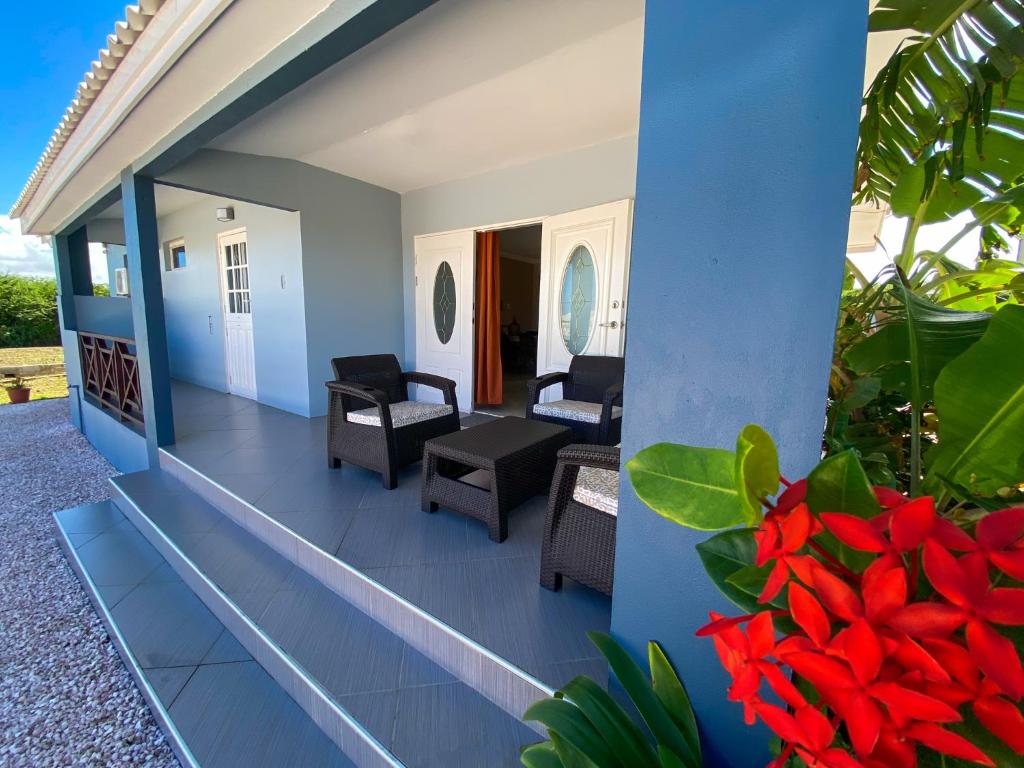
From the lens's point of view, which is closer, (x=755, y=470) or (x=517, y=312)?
(x=755, y=470)

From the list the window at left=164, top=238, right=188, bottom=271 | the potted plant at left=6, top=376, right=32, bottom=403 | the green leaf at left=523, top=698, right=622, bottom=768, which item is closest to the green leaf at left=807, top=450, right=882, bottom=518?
the green leaf at left=523, top=698, right=622, bottom=768

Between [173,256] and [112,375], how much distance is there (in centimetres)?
353

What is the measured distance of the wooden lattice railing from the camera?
4.02 metres

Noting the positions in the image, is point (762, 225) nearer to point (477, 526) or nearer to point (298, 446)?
point (477, 526)

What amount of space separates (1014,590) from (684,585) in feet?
2.43

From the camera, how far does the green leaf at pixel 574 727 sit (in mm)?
851

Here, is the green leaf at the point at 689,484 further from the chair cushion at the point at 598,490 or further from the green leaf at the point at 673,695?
the chair cushion at the point at 598,490

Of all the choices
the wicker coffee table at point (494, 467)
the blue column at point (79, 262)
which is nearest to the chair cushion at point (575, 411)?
the wicker coffee table at point (494, 467)

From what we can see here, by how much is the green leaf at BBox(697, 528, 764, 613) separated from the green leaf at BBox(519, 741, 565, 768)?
1.94 feet

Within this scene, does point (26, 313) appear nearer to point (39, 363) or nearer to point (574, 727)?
point (39, 363)

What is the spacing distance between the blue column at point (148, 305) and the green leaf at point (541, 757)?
4.03m

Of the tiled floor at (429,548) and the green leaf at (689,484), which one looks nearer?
the green leaf at (689,484)

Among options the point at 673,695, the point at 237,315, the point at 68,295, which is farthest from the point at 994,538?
the point at 68,295

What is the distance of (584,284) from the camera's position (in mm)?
3883
